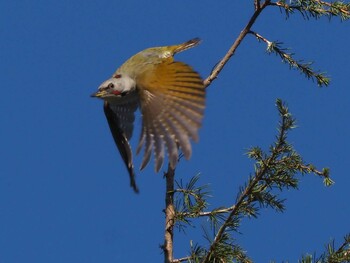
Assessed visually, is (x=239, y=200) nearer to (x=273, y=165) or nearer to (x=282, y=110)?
(x=273, y=165)

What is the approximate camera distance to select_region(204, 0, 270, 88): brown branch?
12.1 feet

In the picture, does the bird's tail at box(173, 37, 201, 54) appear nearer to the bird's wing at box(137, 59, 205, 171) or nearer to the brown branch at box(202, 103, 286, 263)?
the bird's wing at box(137, 59, 205, 171)

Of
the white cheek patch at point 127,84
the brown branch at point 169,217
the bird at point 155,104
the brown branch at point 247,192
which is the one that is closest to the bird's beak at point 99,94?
the bird at point 155,104

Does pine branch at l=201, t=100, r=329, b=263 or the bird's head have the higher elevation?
the bird's head

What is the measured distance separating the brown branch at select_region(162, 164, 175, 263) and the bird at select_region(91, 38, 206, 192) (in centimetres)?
8

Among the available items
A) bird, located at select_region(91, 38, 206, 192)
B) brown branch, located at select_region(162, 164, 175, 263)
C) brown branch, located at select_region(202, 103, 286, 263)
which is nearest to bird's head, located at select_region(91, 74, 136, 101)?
bird, located at select_region(91, 38, 206, 192)

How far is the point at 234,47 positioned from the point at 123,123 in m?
0.97

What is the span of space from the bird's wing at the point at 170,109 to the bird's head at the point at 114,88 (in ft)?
0.26

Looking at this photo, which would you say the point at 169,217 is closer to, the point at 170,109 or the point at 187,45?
the point at 170,109

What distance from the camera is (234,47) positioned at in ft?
12.1

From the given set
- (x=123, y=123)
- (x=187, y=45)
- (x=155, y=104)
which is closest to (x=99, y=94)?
(x=123, y=123)

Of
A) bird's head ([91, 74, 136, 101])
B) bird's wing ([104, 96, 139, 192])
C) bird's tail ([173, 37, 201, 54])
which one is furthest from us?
bird's tail ([173, 37, 201, 54])

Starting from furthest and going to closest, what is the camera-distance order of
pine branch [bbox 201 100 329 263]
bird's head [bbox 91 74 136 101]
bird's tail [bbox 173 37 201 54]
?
bird's tail [bbox 173 37 201 54], bird's head [bbox 91 74 136 101], pine branch [bbox 201 100 329 263]

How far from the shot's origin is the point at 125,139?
4.23m
